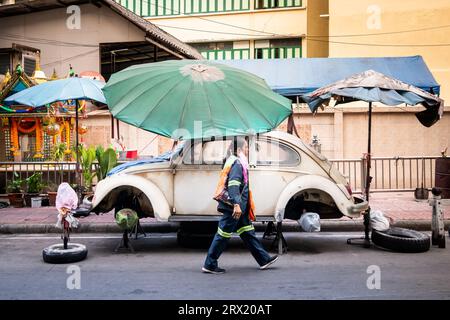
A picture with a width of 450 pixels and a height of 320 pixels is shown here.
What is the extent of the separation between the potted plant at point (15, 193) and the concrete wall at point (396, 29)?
16.9 m

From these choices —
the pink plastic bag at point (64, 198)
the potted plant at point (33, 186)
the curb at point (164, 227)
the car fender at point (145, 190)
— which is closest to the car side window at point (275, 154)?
the car fender at point (145, 190)

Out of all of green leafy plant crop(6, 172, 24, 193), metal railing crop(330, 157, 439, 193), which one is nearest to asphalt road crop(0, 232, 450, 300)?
green leafy plant crop(6, 172, 24, 193)

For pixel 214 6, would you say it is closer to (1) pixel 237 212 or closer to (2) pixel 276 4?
(2) pixel 276 4

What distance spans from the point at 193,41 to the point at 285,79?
619 inches

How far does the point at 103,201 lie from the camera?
804 cm

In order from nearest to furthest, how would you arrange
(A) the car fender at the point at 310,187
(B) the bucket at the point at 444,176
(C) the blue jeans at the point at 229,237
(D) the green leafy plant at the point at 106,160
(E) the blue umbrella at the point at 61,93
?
(C) the blue jeans at the point at 229,237 → (A) the car fender at the point at 310,187 → (E) the blue umbrella at the point at 61,93 → (D) the green leafy plant at the point at 106,160 → (B) the bucket at the point at 444,176

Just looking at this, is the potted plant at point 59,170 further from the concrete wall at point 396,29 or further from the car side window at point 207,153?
the concrete wall at point 396,29

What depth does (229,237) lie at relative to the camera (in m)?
Result: 6.62

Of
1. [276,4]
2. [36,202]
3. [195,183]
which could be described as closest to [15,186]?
[36,202]

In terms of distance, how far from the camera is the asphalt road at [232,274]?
5.82 m

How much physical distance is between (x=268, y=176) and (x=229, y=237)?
154cm

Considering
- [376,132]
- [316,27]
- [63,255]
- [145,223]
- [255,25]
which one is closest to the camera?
[63,255]

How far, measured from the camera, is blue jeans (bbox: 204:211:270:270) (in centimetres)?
658
